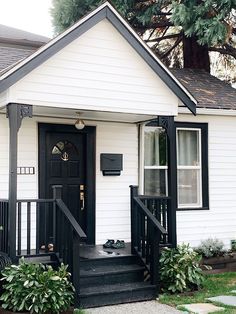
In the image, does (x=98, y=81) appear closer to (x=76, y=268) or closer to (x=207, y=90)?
(x=76, y=268)

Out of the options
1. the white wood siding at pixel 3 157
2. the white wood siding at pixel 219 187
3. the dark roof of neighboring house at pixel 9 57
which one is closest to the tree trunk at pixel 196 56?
the white wood siding at pixel 219 187

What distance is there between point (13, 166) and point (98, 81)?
183 cm

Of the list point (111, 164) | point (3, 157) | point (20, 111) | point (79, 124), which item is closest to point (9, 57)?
point (79, 124)

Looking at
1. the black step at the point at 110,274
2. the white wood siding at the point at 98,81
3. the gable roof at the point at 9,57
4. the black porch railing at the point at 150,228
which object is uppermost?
the gable roof at the point at 9,57

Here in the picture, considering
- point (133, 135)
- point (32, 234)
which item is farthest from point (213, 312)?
point (133, 135)

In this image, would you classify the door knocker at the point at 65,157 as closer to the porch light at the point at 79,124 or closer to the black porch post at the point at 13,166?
the porch light at the point at 79,124

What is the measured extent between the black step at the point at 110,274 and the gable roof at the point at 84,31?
284 cm

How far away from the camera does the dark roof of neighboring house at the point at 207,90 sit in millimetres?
9648

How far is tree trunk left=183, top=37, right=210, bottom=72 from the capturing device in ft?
44.9

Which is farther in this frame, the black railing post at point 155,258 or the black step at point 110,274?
the black railing post at point 155,258

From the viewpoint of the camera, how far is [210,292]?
7.35 m

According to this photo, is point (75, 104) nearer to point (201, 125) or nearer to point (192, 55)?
point (201, 125)

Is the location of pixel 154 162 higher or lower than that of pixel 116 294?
higher

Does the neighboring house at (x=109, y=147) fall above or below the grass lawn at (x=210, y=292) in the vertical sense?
above
